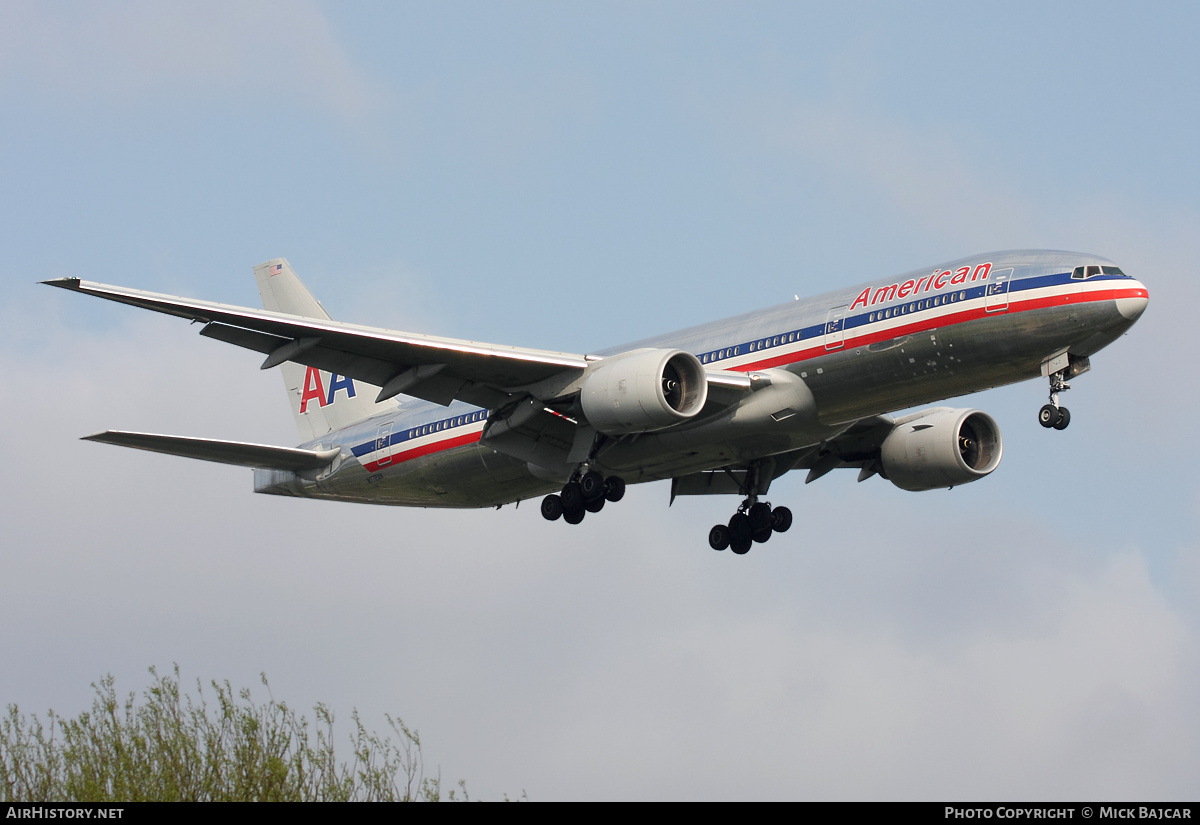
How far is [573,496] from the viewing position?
116 ft

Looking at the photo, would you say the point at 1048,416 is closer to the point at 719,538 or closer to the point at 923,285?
the point at 923,285

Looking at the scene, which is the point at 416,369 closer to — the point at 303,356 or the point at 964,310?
the point at 303,356

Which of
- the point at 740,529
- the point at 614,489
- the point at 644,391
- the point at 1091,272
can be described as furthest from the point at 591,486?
the point at 1091,272

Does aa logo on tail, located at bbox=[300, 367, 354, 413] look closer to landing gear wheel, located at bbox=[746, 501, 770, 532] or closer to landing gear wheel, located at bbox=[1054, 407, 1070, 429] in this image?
landing gear wheel, located at bbox=[746, 501, 770, 532]

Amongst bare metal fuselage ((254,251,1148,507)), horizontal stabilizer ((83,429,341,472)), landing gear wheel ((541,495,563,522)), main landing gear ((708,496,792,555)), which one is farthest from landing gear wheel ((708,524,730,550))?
horizontal stabilizer ((83,429,341,472))

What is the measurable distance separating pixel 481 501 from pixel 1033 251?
15.3 m

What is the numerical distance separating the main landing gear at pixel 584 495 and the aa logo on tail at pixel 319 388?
32.5 ft

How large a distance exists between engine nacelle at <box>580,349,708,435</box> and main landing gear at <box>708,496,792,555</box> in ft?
24.4

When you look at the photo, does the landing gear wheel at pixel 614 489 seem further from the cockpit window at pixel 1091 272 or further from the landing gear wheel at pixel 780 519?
the cockpit window at pixel 1091 272

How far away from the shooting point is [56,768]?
27.0 metres

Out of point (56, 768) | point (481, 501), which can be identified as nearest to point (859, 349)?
point (481, 501)

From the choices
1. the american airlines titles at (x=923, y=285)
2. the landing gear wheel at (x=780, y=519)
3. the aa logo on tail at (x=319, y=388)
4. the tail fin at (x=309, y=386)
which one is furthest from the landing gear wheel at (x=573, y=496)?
the aa logo on tail at (x=319, y=388)
